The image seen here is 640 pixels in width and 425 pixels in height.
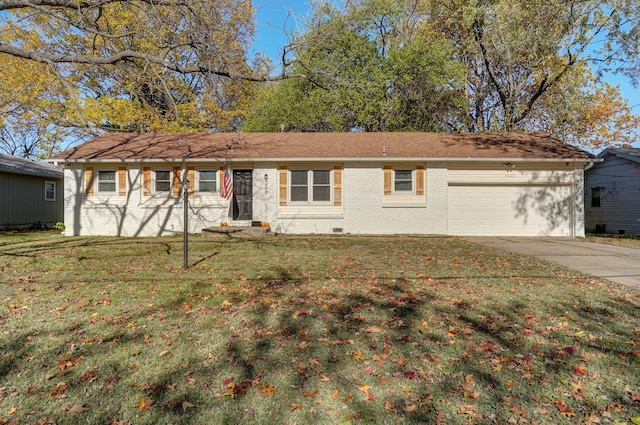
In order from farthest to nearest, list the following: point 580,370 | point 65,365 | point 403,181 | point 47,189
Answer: point 47,189 < point 403,181 < point 65,365 < point 580,370

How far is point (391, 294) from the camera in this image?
5.29 metres

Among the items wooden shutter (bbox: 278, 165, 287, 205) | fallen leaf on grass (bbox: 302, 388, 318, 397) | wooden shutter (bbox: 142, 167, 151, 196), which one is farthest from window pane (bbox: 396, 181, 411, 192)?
fallen leaf on grass (bbox: 302, 388, 318, 397)

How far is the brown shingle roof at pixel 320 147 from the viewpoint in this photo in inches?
516

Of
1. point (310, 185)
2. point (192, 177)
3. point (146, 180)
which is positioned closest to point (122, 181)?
point (146, 180)

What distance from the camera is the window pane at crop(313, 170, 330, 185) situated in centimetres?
1335

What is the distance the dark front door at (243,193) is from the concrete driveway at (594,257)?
330 inches

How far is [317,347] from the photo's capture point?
365cm

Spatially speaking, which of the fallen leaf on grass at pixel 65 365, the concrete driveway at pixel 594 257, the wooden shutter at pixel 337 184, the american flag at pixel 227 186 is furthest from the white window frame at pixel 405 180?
the fallen leaf on grass at pixel 65 365

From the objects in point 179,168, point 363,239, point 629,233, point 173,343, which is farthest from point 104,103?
point 629,233

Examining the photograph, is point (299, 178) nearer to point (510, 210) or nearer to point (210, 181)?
point (210, 181)

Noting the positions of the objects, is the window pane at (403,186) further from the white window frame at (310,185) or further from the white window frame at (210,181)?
the white window frame at (210,181)

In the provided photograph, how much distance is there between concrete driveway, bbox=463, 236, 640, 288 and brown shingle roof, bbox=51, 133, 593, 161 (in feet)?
13.2

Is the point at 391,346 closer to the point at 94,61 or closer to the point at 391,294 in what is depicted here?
the point at 391,294

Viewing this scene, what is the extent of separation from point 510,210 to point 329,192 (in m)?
6.83
